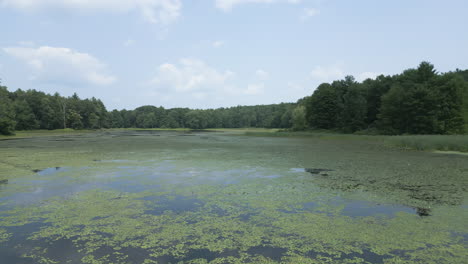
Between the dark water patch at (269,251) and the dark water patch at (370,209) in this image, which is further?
the dark water patch at (370,209)

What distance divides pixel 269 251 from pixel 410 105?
52913 millimetres

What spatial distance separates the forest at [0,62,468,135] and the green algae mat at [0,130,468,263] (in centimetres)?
4009

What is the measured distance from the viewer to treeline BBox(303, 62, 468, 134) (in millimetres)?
46719

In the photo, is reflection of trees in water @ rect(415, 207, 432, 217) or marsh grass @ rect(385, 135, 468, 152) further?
marsh grass @ rect(385, 135, 468, 152)

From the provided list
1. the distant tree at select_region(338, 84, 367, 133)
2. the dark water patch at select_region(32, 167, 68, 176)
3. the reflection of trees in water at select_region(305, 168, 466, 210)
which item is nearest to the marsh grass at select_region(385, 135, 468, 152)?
the reflection of trees in water at select_region(305, 168, 466, 210)

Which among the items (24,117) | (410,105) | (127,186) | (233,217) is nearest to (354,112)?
(410,105)

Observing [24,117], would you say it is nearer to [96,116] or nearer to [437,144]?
[96,116]

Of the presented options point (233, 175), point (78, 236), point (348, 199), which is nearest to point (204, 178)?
point (233, 175)

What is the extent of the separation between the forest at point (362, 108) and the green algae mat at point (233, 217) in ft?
132

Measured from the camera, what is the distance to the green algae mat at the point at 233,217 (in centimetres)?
566

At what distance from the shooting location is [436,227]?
23.4ft

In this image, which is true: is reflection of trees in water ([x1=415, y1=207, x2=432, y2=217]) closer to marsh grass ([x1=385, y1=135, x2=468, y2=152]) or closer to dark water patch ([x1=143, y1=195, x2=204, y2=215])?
dark water patch ([x1=143, y1=195, x2=204, y2=215])

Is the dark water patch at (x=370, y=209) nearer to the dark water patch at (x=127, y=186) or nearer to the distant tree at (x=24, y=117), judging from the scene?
the dark water patch at (x=127, y=186)

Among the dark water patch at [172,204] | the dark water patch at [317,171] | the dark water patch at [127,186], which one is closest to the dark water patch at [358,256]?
the dark water patch at [172,204]
